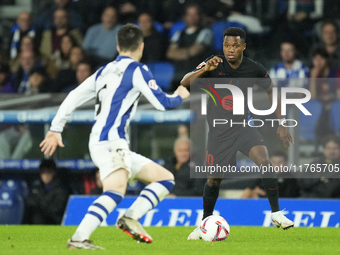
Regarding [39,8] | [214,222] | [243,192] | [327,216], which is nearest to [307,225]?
[327,216]

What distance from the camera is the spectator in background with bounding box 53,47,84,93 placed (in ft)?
32.4

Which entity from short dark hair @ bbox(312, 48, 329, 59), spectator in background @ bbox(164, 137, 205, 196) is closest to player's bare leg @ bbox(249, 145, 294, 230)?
spectator in background @ bbox(164, 137, 205, 196)

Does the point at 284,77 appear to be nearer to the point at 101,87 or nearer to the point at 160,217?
the point at 160,217

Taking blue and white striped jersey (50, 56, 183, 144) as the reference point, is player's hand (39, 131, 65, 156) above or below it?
below

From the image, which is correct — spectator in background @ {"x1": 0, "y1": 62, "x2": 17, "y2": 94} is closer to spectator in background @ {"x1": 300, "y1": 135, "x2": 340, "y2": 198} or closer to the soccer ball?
spectator in background @ {"x1": 300, "y1": 135, "x2": 340, "y2": 198}

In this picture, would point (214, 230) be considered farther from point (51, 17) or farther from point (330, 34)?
point (51, 17)

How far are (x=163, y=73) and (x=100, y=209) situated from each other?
557cm

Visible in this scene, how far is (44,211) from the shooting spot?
9.21 meters

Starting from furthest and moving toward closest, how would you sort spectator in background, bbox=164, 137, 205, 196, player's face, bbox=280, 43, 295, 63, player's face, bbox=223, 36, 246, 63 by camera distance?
player's face, bbox=280, 43, 295, 63, spectator in background, bbox=164, 137, 205, 196, player's face, bbox=223, 36, 246, 63

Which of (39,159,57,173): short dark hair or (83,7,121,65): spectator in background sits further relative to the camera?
(83,7,121,65): spectator in background

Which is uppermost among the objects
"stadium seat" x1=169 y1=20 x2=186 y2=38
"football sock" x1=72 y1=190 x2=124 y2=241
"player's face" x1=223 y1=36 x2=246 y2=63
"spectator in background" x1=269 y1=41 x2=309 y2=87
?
"stadium seat" x1=169 y1=20 x2=186 y2=38

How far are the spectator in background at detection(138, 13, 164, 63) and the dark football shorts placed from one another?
395 cm

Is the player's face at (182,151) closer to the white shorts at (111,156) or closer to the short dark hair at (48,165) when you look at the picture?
the short dark hair at (48,165)

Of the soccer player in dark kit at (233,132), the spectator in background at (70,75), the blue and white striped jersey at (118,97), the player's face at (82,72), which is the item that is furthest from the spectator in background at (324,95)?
the blue and white striped jersey at (118,97)
